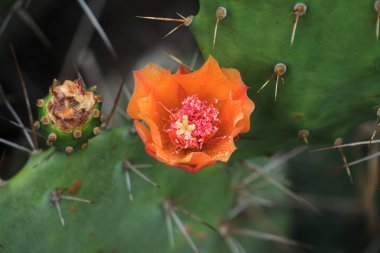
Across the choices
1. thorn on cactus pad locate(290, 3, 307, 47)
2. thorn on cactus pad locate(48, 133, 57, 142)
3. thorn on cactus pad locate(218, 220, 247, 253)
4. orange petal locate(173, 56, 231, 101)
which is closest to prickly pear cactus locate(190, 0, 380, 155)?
thorn on cactus pad locate(290, 3, 307, 47)

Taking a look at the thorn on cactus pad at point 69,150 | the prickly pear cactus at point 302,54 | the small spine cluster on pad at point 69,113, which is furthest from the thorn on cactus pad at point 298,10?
the thorn on cactus pad at point 69,150

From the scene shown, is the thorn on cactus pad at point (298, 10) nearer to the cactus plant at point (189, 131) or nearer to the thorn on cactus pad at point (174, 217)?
the cactus plant at point (189, 131)

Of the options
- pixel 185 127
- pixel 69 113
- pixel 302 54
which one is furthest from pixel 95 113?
pixel 302 54

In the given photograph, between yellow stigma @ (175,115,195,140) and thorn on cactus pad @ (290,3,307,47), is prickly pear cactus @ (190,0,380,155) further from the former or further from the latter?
yellow stigma @ (175,115,195,140)

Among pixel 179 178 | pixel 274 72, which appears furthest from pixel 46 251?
pixel 274 72

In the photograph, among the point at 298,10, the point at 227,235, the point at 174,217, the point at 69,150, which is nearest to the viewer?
the point at 298,10

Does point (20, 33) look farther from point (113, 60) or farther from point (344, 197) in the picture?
point (344, 197)

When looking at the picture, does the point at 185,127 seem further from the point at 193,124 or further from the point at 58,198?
the point at 58,198
